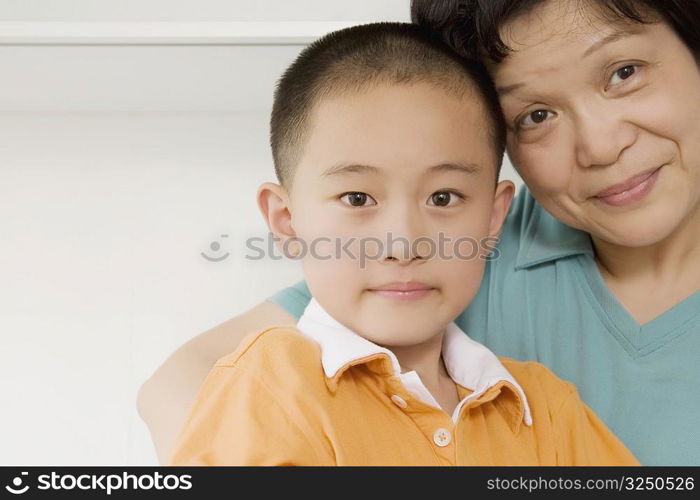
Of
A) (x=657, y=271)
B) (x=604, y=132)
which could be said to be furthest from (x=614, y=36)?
(x=657, y=271)

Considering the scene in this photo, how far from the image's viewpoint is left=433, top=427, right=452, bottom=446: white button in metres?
1.04

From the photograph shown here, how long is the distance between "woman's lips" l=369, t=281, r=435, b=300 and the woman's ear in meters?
0.15

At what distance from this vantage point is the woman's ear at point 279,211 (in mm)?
1141

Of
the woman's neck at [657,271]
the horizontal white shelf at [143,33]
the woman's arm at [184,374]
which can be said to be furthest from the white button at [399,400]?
the horizontal white shelf at [143,33]

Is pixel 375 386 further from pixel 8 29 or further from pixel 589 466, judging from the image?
pixel 8 29

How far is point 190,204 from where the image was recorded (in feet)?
6.46

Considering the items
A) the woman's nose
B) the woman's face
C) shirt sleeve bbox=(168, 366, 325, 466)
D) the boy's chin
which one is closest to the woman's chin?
the woman's face

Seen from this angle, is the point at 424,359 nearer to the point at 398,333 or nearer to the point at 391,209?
the point at 398,333

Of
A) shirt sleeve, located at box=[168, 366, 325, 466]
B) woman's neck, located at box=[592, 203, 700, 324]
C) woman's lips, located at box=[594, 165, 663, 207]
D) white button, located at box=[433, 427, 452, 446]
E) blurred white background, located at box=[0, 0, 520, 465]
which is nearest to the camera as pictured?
shirt sleeve, located at box=[168, 366, 325, 466]

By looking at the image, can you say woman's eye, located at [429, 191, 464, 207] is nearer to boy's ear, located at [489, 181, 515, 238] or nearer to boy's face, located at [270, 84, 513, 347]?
boy's face, located at [270, 84, 513, 347]

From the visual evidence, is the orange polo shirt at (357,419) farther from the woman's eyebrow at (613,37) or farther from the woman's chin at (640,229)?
the woman's eyebrow at (613,37)

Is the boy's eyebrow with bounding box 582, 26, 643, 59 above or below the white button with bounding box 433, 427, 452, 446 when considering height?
above

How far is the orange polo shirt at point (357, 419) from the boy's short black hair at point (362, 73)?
0.82 ft
